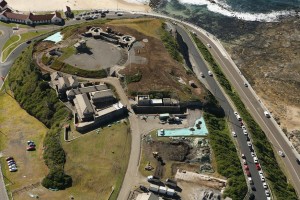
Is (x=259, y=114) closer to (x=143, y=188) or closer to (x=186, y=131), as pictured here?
(x=186, y=131)

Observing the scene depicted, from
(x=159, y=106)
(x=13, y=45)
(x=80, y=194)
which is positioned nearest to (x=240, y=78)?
(x=159, y=106)

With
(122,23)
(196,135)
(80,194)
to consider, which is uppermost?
(122,23)

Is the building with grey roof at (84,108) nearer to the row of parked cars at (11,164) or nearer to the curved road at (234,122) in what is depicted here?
the curved road at (234,122)

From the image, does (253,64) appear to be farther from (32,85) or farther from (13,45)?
(13,45)

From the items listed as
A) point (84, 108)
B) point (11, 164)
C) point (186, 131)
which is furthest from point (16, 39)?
point (186, 131)

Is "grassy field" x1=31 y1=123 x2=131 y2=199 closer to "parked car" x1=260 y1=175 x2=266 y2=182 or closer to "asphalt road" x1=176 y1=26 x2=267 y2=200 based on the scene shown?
"asphalt road" x1=176 y1=26 x2=267 y2=200

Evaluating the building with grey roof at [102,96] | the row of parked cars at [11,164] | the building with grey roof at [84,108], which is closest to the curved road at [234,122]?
the building with grey roof at [102,96]
